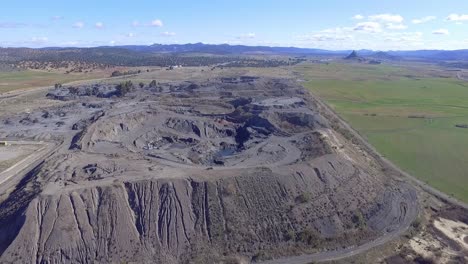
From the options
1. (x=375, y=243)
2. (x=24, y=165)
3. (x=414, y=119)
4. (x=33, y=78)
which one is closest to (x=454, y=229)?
(x=375, y=243)

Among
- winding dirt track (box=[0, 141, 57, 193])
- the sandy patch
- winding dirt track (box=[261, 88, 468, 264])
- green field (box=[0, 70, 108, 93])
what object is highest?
green field (box=[0, 70, 108, 93])

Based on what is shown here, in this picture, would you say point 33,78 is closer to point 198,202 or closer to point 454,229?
point 198,202

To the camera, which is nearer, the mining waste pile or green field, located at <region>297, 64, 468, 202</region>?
the mining waste pile

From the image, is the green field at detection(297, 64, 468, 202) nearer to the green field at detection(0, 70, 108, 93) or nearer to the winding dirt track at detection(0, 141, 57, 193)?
the winding dirt track at detection(0, 141, 57, 193)

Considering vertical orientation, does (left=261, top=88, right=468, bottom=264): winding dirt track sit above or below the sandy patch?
above

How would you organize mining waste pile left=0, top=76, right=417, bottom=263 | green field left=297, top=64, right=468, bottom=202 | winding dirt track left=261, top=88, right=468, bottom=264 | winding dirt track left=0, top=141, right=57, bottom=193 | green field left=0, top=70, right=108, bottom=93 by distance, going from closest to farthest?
mining waste pile left=0, top=76, right=417, bottom=263 → winding dirt track left=261, top=88, right=468, bottom=264 → winding dirt track left=0, top=141, right=57, bottom=193 → green field left=297, top=64, right=468, bottom=202 → green field left=0, top=70, right=108, bottom=93

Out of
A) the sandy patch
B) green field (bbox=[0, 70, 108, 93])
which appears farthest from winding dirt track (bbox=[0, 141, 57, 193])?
green field (bbox=[0, 70, 108, 93])
